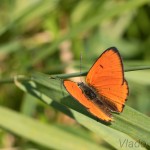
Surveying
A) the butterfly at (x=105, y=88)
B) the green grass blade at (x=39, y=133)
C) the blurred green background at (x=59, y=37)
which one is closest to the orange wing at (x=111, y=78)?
the butterfly at (x=105, y=88)

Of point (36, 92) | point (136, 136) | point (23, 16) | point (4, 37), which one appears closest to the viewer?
point (136, 136)

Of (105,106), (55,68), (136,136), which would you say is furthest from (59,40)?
(136,136)

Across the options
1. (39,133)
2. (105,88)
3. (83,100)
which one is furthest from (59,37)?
(83,100)

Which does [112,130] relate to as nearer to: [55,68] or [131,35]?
[55,68]

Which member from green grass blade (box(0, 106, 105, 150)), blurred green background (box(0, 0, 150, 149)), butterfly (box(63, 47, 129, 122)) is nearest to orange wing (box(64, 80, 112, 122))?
butterfly (box(63, 47, 129, 122))

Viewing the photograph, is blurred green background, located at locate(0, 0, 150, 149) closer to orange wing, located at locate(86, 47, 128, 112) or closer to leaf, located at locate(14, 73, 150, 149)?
leaf, located at locate(14, 73, 150, 149)

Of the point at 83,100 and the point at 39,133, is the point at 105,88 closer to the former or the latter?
the point at 83,100
